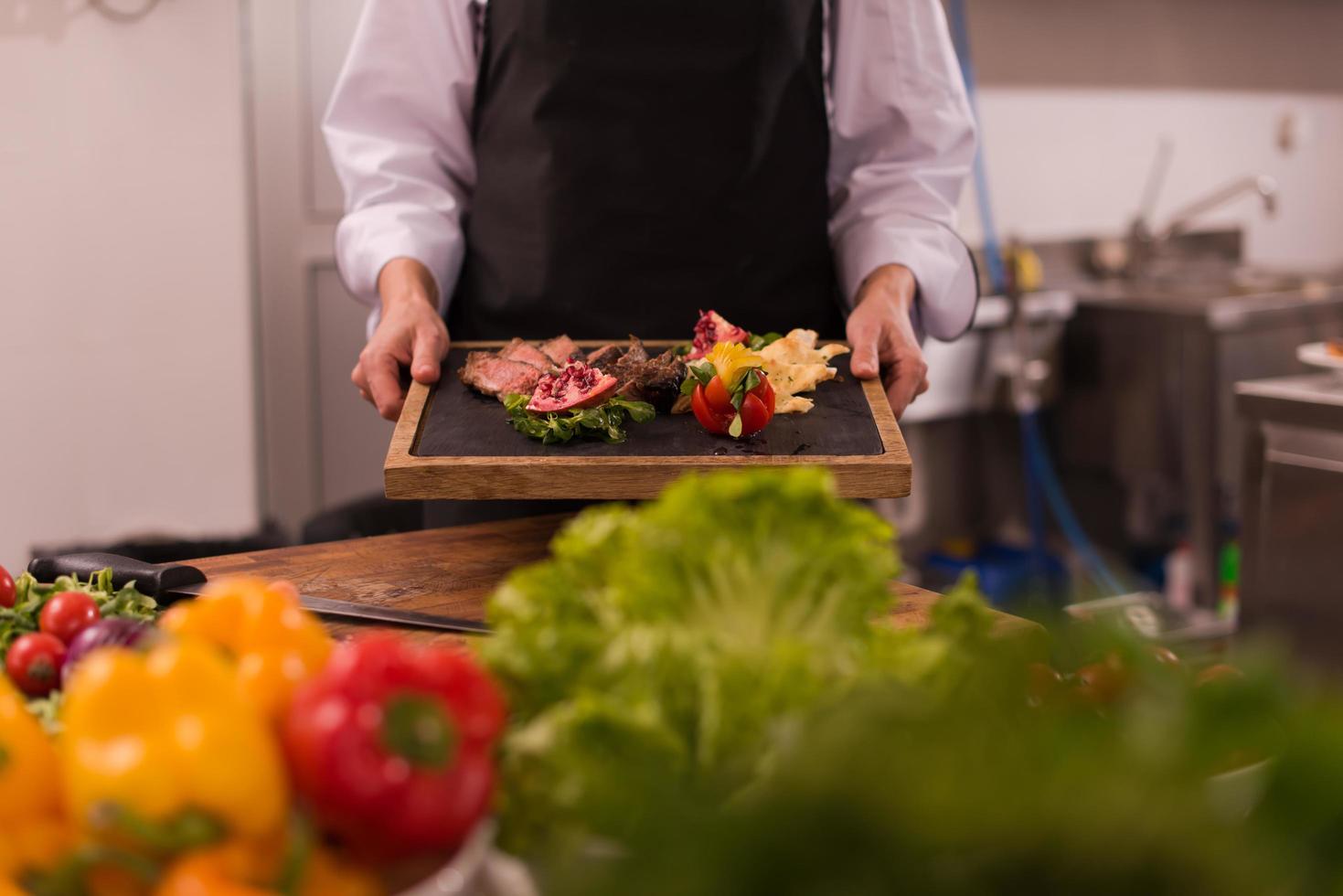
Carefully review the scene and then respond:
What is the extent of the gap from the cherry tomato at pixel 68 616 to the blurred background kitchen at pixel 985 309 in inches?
33.1

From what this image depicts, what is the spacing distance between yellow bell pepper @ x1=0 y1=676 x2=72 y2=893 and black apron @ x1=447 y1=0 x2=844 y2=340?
1.21m

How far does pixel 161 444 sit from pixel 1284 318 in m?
2.94

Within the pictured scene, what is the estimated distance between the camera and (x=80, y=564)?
1114mm

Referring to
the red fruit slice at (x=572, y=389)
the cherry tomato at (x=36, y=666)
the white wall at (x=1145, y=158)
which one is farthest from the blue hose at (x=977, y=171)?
the cherry tomato at (x=36, y=666)

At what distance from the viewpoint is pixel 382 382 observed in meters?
1.55

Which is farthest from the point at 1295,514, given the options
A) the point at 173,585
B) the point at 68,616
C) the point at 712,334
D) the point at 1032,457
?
the point at 68,616

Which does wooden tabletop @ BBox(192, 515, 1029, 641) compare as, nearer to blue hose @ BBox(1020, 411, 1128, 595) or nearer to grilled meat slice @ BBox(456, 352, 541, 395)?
grilled meat slice @ BBox(456, 352, 541, 395)

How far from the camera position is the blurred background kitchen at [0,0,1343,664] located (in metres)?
2.86

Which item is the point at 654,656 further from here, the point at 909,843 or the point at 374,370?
the point at 374,370

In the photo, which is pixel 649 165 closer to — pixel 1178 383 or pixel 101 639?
pixel 101 639

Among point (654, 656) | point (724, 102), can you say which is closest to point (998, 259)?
point (724, 102)

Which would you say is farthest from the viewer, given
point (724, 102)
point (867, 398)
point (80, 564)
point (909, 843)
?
point (724, 102)

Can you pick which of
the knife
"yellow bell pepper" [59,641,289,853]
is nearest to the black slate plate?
the knife

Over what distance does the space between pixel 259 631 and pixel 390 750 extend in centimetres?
13
